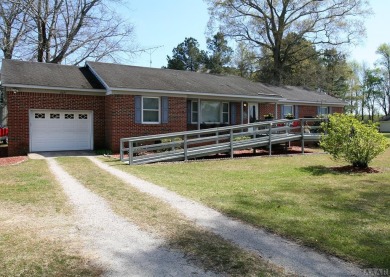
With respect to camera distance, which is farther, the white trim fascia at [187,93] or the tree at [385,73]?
the tree at [385,73]

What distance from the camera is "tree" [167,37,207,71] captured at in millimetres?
51656

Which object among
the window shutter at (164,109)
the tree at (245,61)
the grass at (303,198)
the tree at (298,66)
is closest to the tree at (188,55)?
the tree at (245,61)

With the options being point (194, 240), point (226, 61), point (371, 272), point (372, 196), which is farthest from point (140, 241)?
point (226, 61)

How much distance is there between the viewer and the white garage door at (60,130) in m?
16.6

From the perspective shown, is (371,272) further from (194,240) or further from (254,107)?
(254,107)

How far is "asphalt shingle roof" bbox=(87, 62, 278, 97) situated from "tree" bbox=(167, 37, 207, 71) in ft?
93.5

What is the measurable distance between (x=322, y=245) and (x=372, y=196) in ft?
12.4

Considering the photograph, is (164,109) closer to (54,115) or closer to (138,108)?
(138,108)

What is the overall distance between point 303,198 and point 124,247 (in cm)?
414

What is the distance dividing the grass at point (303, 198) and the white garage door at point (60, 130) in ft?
18.2

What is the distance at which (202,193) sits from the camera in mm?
7570

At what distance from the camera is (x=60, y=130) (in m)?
17.3

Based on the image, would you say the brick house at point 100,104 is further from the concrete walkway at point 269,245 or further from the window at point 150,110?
the concrete walkway at point 269,245

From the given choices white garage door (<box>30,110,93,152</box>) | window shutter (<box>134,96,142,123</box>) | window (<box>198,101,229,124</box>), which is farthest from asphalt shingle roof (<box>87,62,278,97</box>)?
white garage door (<box>30,110,93,152</box>)
